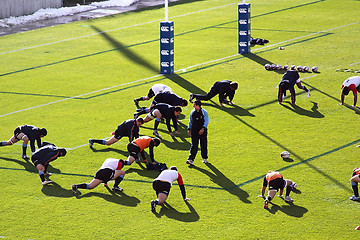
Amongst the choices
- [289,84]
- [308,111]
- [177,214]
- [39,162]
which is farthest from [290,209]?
[289,84]

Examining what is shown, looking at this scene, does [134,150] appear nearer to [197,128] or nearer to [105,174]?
[105,174]

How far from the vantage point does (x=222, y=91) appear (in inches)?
943

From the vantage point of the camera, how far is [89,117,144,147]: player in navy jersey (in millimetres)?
19328

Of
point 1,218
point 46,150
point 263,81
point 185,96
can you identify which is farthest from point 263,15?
point 1,218

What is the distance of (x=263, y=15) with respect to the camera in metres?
41.8

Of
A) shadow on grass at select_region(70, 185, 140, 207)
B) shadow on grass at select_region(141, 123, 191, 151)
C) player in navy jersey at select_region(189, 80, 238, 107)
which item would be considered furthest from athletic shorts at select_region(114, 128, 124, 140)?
player in navy jersey at select_region(189, 80, 238, 107)

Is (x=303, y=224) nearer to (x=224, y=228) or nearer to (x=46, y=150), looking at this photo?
(x=224, y=228)

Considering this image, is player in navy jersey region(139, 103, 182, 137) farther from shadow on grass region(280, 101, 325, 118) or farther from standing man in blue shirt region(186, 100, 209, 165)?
shadow on grass region(280, 101, 325, 118)

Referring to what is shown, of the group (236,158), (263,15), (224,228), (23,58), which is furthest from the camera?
(263,15)

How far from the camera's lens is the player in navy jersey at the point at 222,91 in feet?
78.4

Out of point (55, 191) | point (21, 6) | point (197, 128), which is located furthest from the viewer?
point (21, 6)

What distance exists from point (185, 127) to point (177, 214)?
6857 mm

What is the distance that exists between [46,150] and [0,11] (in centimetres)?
2763

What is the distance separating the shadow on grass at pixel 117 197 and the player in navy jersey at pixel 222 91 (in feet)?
27.8
